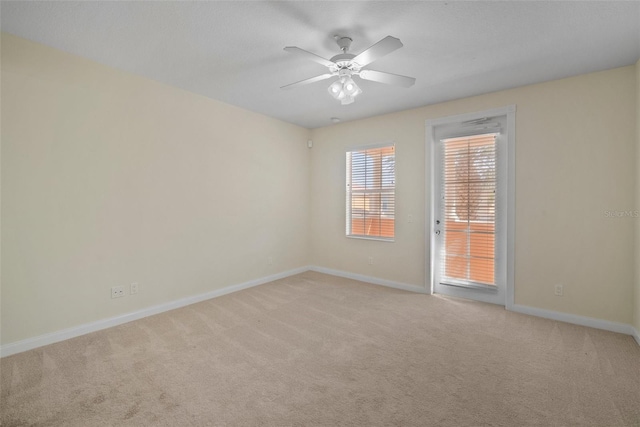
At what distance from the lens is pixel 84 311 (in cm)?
278

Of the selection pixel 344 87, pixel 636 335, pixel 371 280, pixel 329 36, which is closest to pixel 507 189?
pixel 636 335

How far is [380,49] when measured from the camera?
200 cm

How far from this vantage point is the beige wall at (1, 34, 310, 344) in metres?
2.42

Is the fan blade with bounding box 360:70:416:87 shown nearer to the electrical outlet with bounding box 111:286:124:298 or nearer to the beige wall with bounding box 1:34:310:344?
the beige wall with bounding box 1:34:310:344

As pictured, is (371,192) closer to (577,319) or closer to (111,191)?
(577,319)

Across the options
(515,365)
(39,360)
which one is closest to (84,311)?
(39,360)

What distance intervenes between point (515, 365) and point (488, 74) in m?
2.72

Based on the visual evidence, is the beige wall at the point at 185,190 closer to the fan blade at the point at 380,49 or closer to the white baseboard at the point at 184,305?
the white baseboard at the point at 184,305

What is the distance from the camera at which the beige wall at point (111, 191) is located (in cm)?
242

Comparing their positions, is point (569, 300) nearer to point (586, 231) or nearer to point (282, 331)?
point (586, 231)

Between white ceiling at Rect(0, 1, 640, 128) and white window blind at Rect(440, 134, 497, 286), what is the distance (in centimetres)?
79

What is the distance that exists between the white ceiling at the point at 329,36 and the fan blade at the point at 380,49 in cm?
24

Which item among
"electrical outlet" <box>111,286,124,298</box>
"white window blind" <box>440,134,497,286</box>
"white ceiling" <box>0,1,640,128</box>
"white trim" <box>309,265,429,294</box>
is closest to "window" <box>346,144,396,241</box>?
"white trim" <box>309,265,429,294</box>

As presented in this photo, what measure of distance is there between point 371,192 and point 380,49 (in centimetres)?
278
